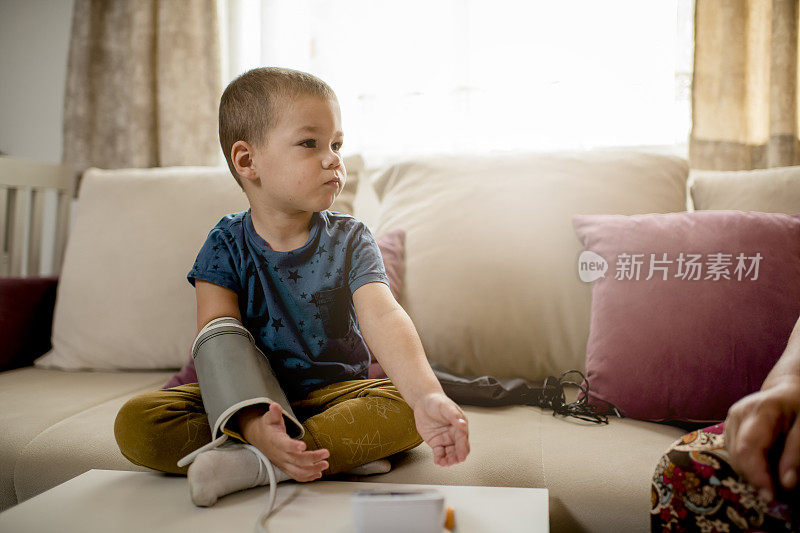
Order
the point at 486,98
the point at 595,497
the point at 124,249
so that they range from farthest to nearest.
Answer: the point at 486,98 < the point at 124,249 < the point at 595,497

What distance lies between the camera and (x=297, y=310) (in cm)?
95

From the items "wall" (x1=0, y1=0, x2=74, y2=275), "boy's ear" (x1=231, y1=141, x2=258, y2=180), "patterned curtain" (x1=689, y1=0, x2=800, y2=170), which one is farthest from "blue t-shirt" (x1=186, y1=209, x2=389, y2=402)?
"wall" (x1=0, y1=0, x2=74, y2=275)

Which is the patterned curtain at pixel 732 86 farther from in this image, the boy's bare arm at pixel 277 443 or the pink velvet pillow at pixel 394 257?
the boy's bare arm at pixel 277 443

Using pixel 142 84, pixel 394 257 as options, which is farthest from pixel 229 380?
pixel 142 84

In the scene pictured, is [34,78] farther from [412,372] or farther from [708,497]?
[708,497]

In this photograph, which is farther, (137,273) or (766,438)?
(137,273)

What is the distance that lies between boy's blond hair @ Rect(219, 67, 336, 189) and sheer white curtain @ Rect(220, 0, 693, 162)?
2.89ft

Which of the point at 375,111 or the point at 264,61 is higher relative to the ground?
the point at 264,61

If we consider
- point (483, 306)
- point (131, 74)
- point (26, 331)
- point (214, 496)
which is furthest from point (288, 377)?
point (131, 74)

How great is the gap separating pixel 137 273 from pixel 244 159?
2.17 feet

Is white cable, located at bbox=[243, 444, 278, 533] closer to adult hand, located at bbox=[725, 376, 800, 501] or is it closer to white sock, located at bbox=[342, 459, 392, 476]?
white sock, located at bbox=[342, 459, 392, 476]

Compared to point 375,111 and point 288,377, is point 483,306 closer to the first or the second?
point 288,377

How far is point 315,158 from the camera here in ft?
2.97

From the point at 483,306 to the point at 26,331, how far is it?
118cm
